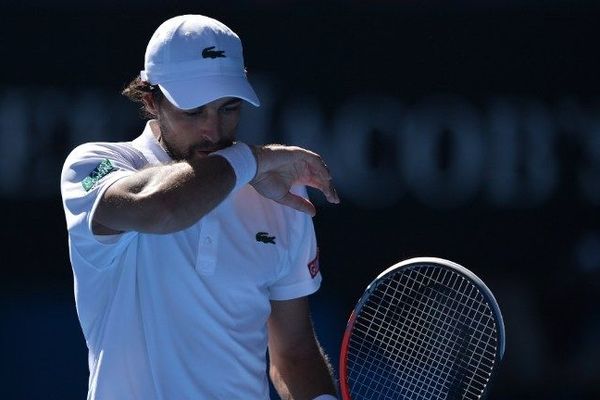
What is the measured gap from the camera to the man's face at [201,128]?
304 cm

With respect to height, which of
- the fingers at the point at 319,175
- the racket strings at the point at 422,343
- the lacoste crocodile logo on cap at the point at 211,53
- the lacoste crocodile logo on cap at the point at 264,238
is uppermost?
the lacoste crocodile logo on cap at the point at 211,53

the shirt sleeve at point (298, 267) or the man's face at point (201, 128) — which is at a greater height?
the man's face at point (201, 128)

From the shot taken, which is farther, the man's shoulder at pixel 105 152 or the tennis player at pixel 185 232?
the man's shoulder at pixel 105 152

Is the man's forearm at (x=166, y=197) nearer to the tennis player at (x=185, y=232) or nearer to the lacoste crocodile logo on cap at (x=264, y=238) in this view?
the tennis player at (x=185, y=232)

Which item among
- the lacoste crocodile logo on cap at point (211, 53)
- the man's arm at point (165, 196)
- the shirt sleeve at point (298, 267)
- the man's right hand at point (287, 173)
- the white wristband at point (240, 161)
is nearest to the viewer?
the man's arm at point (165, 196)

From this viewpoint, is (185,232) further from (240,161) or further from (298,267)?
(298,267)

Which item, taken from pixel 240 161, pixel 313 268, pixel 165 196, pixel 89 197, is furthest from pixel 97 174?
pixel 313 268

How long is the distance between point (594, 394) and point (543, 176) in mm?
884

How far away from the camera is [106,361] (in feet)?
A: 9.64

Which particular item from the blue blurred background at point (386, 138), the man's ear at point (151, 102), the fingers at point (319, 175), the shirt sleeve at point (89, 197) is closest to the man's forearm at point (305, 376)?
the fingers at point (319, 175)

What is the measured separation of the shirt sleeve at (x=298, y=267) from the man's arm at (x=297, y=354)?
34mm

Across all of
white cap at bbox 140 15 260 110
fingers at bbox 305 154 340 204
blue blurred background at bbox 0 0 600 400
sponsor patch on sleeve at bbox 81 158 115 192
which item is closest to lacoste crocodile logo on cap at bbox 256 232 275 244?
fingers at bbox 305 154 340 204

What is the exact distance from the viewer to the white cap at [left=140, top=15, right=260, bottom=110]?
3012 mm

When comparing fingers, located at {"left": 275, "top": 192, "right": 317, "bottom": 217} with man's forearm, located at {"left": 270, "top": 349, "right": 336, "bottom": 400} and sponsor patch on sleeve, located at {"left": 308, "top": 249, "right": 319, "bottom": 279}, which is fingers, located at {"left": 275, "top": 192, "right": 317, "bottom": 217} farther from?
man's forearm, located at {"left": 270, "top": 349, "right": 336, "bottom": 400}
